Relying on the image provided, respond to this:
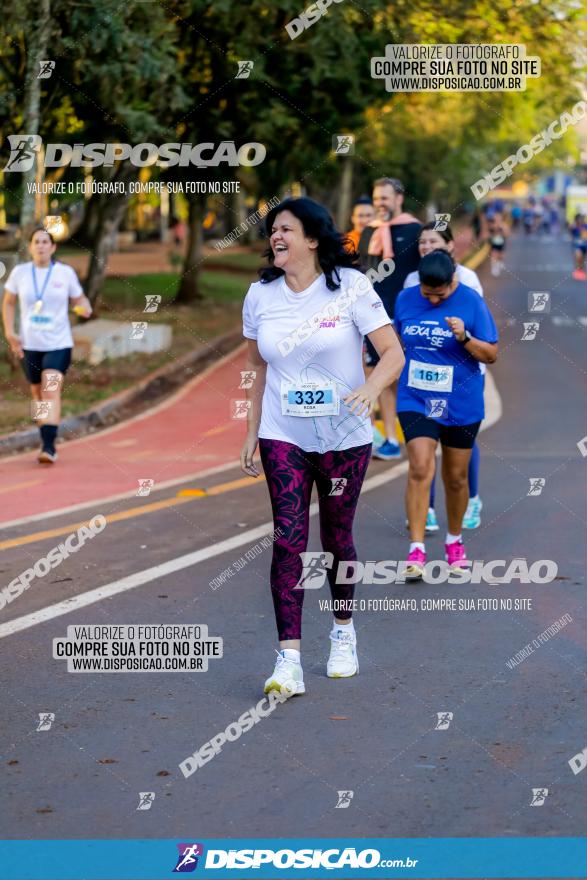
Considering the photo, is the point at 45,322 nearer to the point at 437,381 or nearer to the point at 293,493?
the point at 437,381

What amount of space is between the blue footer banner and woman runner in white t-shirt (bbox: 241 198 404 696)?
1.53 meters

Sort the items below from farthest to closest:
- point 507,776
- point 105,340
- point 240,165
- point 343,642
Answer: point 240,165 → point 105,340 → point 343,642 → point 507,776

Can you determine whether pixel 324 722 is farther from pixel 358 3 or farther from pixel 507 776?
pixel 358 3

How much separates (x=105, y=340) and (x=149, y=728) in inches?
574

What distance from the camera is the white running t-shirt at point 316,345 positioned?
19.9 ft

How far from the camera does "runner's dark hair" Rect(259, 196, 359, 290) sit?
607cm

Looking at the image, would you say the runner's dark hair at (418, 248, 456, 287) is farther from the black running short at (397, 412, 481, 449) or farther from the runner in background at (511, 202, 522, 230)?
the runner in background at (511, 202, 522, 230)

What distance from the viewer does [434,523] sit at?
31.7 ft

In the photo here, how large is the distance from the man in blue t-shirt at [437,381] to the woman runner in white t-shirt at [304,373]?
6.40ft

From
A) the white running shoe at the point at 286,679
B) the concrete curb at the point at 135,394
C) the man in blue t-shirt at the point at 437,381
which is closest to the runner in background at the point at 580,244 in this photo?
the concrete curb at the point at 135,394

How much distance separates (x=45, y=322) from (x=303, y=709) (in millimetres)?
7020

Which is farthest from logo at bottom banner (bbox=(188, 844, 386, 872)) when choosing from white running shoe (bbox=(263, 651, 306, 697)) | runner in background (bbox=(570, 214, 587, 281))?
runner in background (bbox=(570, 214, 587, 281))

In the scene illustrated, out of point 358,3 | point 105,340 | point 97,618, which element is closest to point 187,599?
point 97,618

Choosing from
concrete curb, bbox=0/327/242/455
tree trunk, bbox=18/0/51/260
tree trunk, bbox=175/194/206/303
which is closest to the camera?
concrete curb, bbox=0/327/242/455
